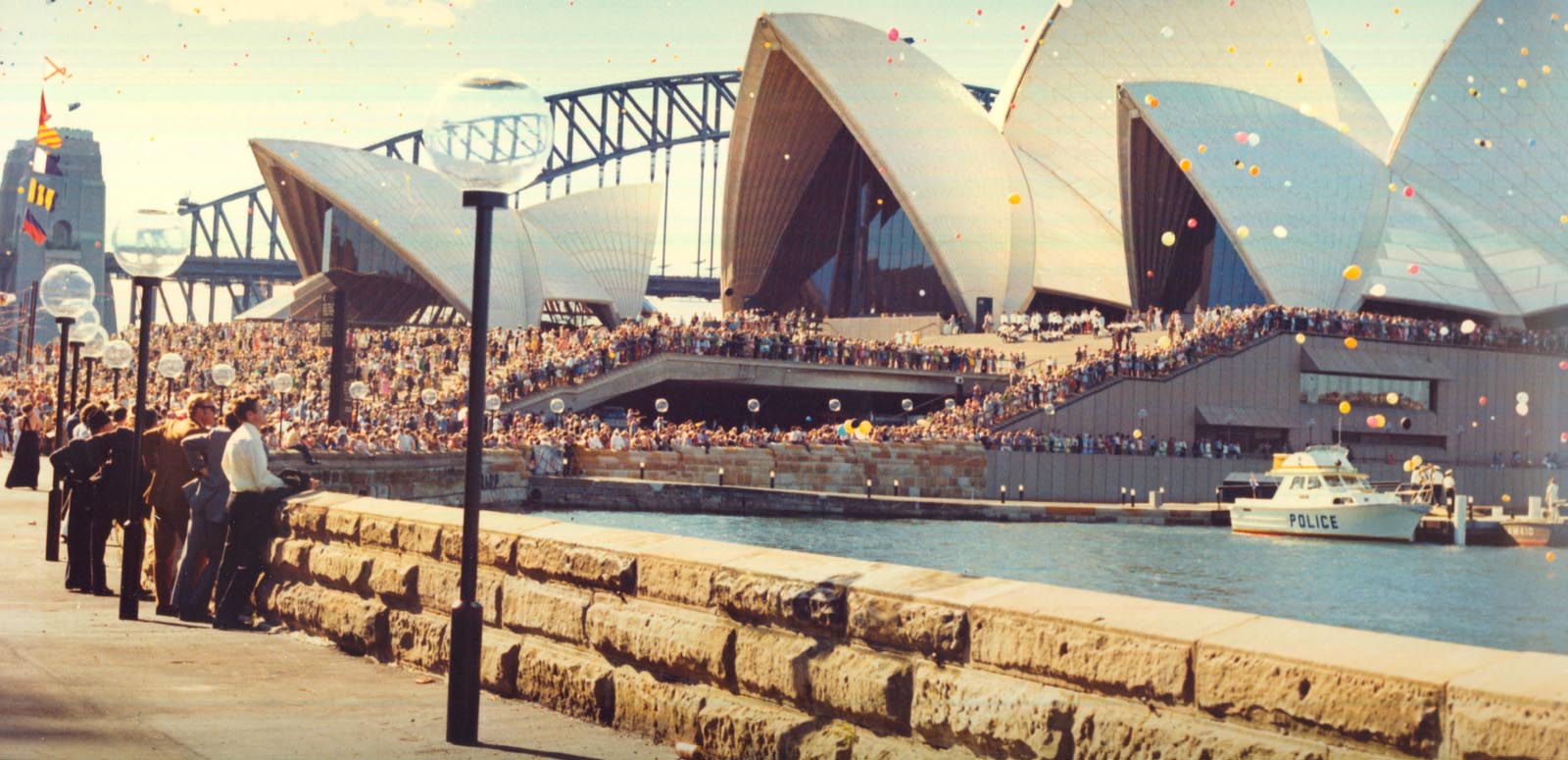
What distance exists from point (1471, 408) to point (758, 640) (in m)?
45.3

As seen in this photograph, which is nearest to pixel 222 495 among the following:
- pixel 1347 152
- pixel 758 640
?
pixel 758 640

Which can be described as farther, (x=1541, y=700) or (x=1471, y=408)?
(x=1471, y=408)

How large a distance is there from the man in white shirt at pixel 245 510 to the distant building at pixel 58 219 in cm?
9262

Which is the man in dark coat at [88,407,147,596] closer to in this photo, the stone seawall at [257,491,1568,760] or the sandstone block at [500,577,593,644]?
the stone seawall at [257,491,1568,760]

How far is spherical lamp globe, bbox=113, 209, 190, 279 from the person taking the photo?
991 centimetres

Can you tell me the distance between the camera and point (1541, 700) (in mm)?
3346

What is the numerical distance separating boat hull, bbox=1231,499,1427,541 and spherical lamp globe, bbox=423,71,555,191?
104 feet

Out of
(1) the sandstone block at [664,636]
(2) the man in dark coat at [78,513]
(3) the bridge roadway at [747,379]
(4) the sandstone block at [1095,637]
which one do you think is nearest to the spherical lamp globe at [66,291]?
(2) the man in dark coat at [78,513]

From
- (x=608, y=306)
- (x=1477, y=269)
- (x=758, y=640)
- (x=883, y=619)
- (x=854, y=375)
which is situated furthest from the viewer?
(x=608, y=306)

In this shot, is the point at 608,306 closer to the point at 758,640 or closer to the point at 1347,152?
the point at 1347,152

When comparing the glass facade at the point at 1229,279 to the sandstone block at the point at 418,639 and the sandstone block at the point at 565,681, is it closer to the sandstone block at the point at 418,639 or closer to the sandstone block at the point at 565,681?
the sandstone block at the point at 418,639

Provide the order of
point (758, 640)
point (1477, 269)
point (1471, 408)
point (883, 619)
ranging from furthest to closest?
1. point (1477, 269)
2. point (1471, 408)
3. point (758, 640)
4. point (883, 619)

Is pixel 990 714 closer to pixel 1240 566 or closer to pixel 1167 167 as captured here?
pixel 1240 566

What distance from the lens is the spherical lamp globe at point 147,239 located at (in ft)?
32.5
